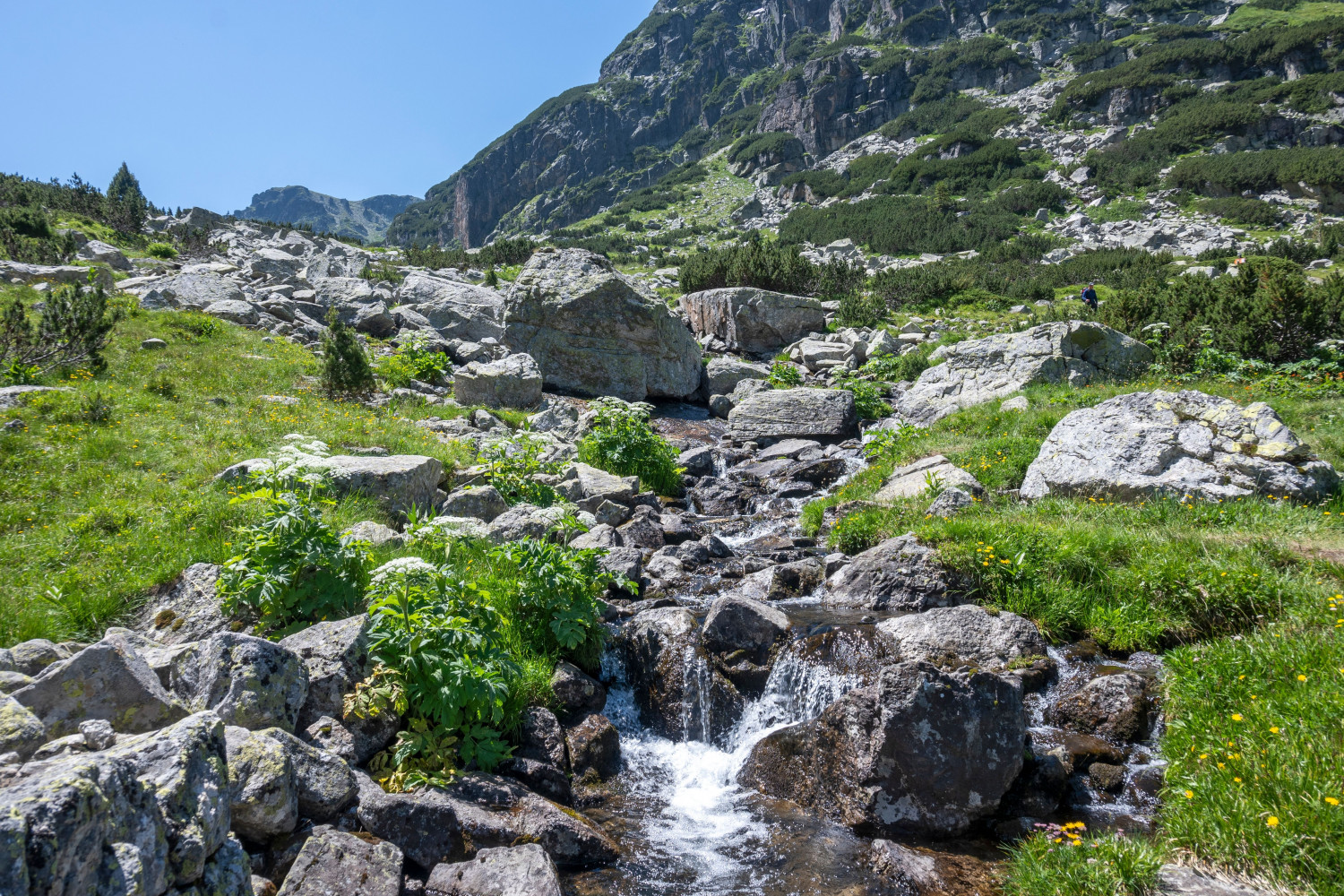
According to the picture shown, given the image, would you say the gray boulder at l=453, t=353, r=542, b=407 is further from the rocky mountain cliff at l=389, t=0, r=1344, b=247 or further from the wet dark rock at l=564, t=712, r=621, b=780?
the rocky mountain cliff at l=389, t=0, r=1344, b=247

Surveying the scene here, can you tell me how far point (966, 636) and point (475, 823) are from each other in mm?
5406

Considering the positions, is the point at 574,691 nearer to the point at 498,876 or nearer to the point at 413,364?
the point at 498,876

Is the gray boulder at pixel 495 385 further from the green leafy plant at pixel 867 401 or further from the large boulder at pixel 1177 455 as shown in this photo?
the large boulder at pixel 1177 455

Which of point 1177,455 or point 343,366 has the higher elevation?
point 343,366

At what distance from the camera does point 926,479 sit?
36.2ft

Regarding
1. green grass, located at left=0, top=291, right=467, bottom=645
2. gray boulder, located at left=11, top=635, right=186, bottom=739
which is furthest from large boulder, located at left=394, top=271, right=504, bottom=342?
gray boulder, located at left=11, top=635, right=186, bottom=739

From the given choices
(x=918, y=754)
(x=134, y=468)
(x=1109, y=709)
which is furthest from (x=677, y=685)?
(x=134, y=468)

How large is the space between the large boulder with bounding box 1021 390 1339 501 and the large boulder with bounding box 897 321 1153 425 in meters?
5.88

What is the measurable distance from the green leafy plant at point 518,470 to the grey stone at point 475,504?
0.36m

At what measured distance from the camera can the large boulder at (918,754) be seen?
5.16m

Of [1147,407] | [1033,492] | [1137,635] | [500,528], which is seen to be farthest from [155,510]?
[1147,407]

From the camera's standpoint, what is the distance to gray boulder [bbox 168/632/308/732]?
440 cm

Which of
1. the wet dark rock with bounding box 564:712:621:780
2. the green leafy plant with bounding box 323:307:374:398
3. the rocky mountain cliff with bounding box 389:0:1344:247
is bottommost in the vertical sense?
the wet dark rock with bounding box 564:712:621:780

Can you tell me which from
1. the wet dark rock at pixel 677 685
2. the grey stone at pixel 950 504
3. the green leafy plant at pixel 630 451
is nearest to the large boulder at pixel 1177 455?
the grey stone at pixel 950 504
